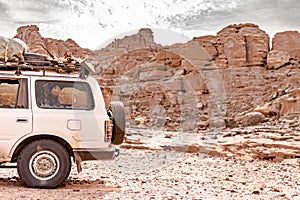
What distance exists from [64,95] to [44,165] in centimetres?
127

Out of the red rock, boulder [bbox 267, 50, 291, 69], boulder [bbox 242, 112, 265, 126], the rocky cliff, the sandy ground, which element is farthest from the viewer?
the red rock

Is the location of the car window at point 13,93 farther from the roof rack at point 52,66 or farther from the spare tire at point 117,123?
the spare tire at point 117,123

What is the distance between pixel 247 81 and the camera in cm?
5525

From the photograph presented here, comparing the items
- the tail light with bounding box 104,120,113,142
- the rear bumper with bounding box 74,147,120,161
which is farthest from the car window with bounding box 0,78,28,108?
the tail light with bounding box 104,120,113,142

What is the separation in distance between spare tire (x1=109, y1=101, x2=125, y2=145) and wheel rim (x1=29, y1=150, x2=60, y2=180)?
1143 millimetres

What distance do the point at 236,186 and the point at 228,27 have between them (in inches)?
2393

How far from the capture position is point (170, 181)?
9547 millimetres

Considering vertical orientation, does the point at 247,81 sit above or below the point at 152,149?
above

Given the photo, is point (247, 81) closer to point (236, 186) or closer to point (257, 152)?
point (257, 152)

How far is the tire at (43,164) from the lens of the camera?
7.93m

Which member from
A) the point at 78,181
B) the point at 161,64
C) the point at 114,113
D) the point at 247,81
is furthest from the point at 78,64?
the point at 161,64

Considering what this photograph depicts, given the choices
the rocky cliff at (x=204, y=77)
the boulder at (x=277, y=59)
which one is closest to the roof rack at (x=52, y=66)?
the rocky cliff at (x=204, y=77)

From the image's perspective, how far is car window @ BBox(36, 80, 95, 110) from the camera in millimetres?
8172

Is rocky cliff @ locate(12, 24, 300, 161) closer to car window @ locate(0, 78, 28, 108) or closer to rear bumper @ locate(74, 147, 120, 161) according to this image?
rear bumper @ locate(74, 147, 120, 161)
